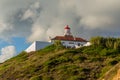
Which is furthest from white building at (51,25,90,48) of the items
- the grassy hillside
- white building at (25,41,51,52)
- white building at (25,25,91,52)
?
the grassy hillside

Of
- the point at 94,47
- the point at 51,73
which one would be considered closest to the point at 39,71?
the point at 51,73

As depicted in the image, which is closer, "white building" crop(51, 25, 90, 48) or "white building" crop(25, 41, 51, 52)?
"white building" crop(25, 41, 51, 52)

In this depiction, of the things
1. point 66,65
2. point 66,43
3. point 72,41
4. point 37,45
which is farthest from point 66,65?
point 72,41

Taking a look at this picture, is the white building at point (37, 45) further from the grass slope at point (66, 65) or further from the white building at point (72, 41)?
the grass slope at point (66, 65)

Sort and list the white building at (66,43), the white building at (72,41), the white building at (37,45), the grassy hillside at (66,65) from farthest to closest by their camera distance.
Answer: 1. the white building at (72,41)
2. the white building at (66,43)
3. the white building at (37,45)
4. the grassy hillside at (66,65)

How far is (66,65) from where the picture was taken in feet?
163

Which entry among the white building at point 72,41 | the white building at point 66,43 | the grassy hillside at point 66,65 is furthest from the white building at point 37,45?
the grassy hillside at point 66,65

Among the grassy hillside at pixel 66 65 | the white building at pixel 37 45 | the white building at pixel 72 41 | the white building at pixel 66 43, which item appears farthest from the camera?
the white building at pixel 72 41

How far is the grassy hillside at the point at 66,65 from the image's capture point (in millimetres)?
45312

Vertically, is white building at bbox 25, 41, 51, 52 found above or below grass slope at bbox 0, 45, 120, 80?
above

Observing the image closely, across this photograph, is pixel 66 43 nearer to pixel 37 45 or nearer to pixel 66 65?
pixel 37 45

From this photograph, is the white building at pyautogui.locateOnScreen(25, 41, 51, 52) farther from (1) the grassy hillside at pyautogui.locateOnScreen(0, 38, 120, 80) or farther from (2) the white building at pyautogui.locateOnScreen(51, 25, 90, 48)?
(1) the grassy hillside at pyautogui.locateOnScreen(0, 38, 120, 80)

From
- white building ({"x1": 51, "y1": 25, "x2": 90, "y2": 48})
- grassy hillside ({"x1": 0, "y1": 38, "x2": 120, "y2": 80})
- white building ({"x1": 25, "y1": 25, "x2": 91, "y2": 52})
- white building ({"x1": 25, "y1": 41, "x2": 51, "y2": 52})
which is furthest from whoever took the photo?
white building ({"x1": 51, "y1": 25, "x2": 90, "y2": 48})

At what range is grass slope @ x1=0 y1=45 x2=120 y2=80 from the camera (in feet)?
149
